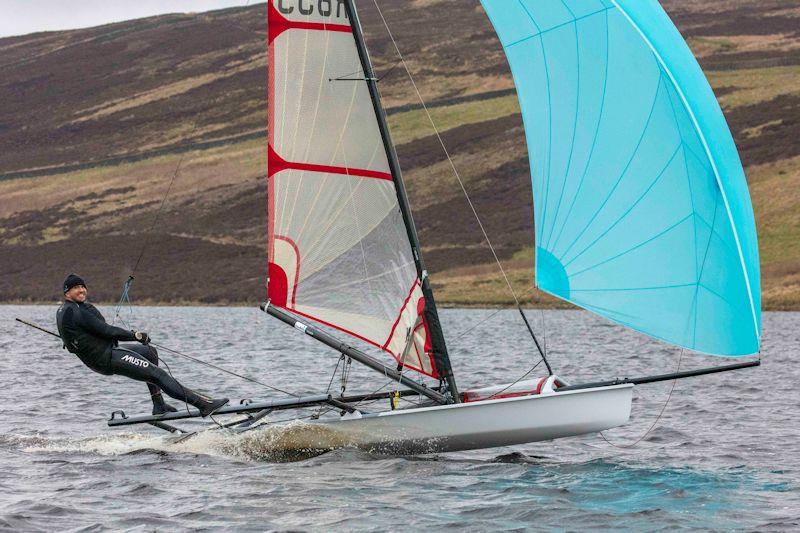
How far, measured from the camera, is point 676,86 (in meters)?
13.7

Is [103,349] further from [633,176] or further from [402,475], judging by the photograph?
[633,176]

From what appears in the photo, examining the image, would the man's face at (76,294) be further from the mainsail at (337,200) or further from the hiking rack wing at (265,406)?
the mainsail at (337,200)

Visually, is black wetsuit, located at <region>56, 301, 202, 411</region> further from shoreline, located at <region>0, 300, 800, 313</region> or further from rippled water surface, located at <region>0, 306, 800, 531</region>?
shoreline, located at <region>0, 300, 800, 313</region>

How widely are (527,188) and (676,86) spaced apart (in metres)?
82.5

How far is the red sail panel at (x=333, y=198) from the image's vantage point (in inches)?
618

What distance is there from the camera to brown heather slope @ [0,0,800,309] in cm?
8250

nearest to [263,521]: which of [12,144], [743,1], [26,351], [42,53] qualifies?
[26,351]

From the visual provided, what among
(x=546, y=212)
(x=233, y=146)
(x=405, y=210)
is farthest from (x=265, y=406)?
(x=233, y=146)

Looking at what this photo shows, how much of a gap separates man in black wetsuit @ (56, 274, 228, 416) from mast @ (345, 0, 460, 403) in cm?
300

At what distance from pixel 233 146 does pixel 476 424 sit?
10492cm

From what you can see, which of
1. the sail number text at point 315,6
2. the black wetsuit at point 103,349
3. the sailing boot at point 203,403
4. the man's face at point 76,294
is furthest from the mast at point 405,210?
the man's face at point 76,294

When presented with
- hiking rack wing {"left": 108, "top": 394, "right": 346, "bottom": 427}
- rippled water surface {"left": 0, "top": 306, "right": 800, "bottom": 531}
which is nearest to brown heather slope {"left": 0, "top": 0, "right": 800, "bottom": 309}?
rippled water surface {"left": 0, "top": 306, "right": 800, "bottom": 531}

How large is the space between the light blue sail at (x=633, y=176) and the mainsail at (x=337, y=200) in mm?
1927

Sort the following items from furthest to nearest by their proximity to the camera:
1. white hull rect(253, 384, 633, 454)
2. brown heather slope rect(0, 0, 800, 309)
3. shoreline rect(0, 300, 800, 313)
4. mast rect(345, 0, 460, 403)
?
brown heather slope rect(0, 0, 800, 309), shoreline rect(0, 300, 800, 313), mast rect(345, 0, 460, 403), white hull rect(253, 384, 633, 454)
